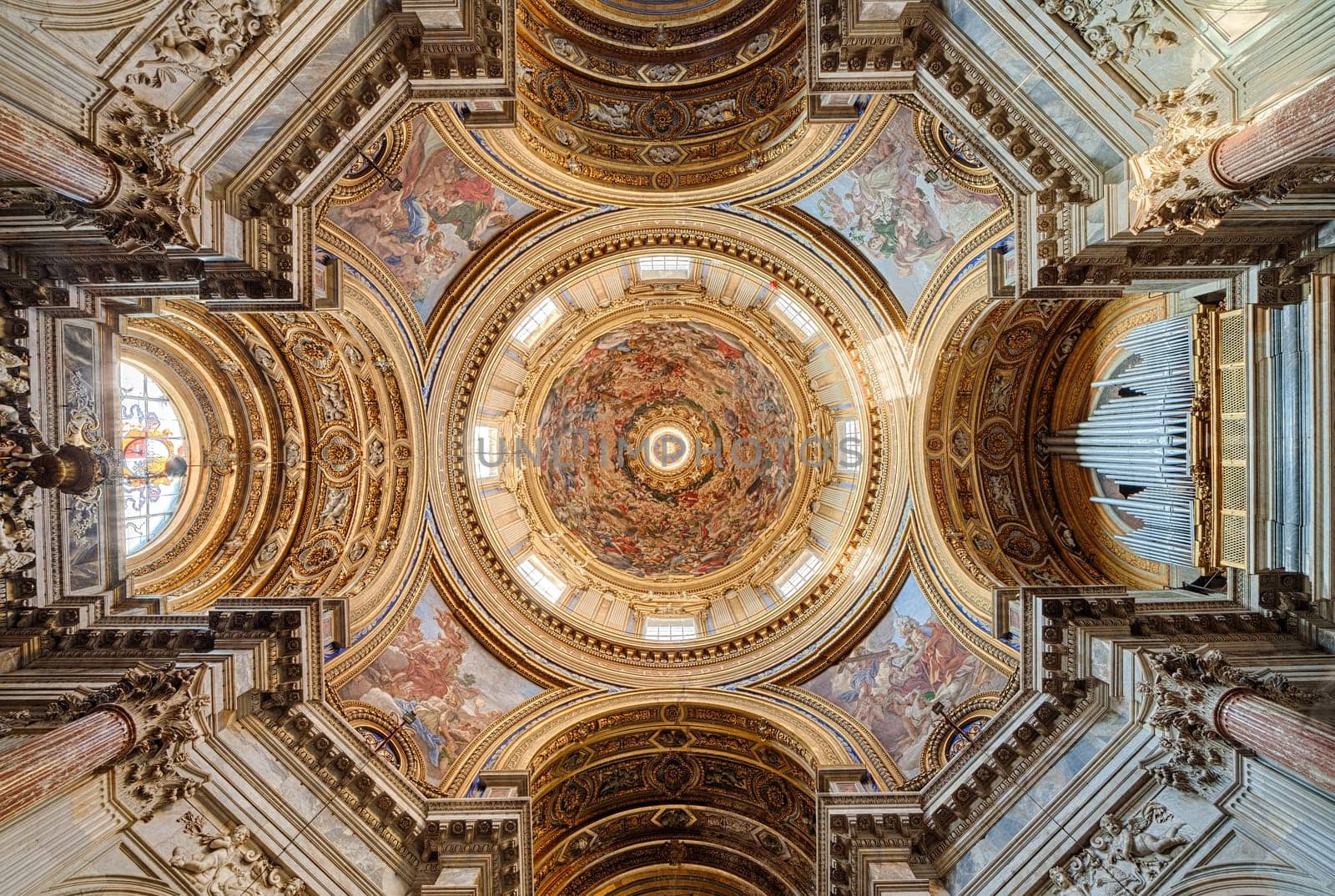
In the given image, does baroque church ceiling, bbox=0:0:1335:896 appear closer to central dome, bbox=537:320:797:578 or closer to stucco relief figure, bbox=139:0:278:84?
stucco relief figure, bbox=139:0:278:84

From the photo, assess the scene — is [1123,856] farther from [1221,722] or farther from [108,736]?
[108,736]

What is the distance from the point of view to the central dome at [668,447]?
2373cm

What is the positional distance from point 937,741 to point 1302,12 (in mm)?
14980

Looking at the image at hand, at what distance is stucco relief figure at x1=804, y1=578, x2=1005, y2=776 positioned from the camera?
16.2 metres

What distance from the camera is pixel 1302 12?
8516mm

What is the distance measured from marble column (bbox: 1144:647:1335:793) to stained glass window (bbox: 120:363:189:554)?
2088 centimetres

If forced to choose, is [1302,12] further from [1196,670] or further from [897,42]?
[1196,670]

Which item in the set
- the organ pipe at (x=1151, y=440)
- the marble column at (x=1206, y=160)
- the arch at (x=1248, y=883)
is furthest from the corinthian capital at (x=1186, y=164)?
the arch at (x=1248, y=883)

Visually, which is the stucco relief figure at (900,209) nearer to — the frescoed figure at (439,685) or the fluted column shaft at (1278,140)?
the fluted column shaft at (1278,140)

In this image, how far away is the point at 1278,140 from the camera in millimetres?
8008

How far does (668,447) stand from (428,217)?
13.2 m

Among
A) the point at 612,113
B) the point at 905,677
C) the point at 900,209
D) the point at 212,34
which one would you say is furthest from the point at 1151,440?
the point at 212,34

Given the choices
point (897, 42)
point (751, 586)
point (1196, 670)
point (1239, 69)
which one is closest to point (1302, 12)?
point (1239, 69)

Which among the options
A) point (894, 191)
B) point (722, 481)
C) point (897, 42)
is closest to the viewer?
point (897, 42)
